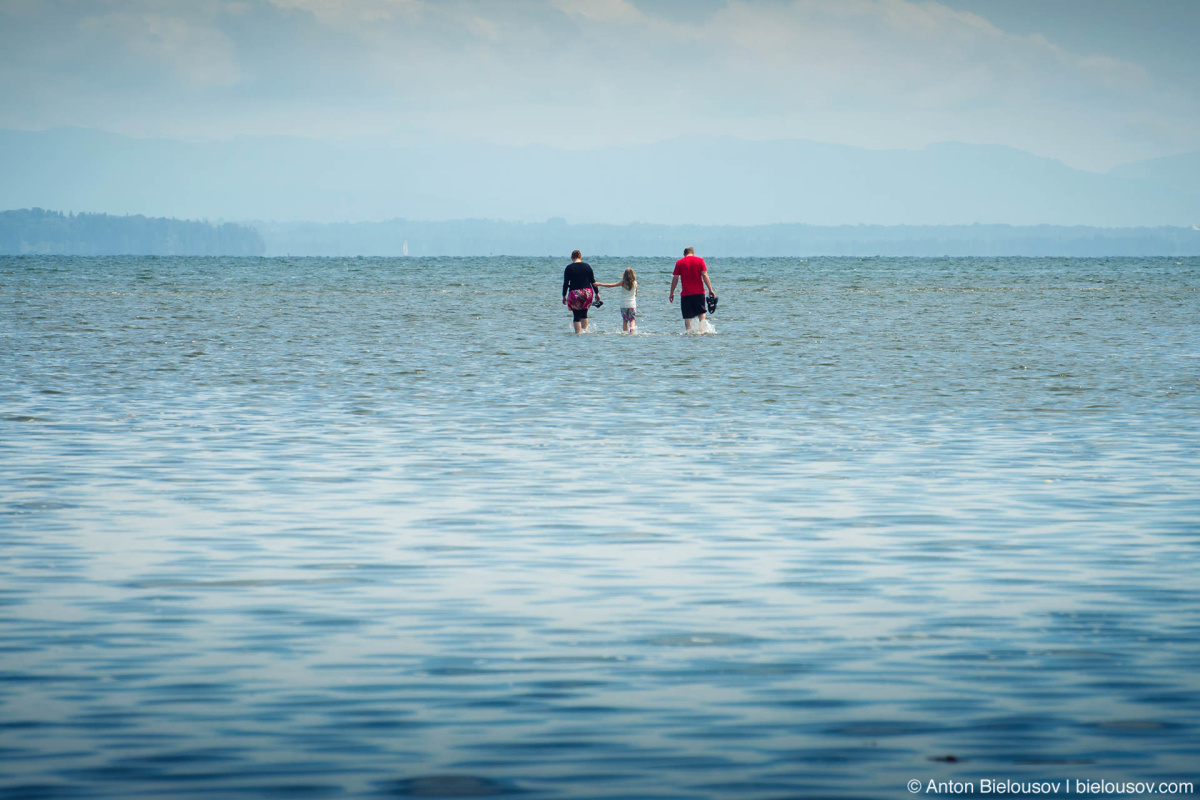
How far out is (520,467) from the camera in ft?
44.8

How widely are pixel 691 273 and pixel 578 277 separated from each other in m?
2.84

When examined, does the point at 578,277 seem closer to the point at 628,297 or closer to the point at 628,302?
the point at 628,297

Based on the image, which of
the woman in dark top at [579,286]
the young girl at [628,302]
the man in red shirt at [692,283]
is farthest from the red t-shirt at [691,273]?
the woman in dark top at [579,286]

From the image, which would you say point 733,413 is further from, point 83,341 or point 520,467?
point 83,341

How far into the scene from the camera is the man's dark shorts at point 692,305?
1298 inches

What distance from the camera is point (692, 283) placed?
1271 inches

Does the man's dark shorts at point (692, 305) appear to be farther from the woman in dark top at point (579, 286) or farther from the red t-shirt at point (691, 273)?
the woman in dark top at point (579, 286)

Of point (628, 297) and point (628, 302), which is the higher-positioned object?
point (628, 297)

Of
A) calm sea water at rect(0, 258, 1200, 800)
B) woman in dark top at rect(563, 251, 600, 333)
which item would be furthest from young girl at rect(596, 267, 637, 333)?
calm sea water at rect(0, 258, 1200, 800)

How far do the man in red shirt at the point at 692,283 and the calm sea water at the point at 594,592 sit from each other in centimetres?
1054

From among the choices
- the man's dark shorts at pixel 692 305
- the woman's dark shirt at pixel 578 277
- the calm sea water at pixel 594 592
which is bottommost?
the calm sea water at pixel 594 592

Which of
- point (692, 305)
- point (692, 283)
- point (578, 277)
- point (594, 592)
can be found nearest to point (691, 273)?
point (692, 283)

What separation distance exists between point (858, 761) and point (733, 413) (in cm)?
1268

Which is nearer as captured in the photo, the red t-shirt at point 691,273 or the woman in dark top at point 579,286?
the red t-shirt at point 691,273
